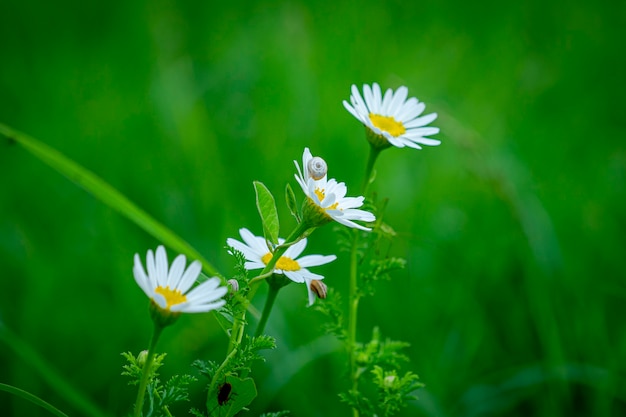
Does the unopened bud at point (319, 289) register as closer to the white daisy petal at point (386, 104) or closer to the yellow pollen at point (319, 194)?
the yellow pollen at point (319, 194)

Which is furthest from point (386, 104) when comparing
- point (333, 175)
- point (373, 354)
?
point (333, 175)

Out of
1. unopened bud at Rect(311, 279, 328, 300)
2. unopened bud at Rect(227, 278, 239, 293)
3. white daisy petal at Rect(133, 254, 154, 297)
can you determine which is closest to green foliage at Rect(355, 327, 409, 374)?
unopened bud at Rect(311, 279, 328, 300)

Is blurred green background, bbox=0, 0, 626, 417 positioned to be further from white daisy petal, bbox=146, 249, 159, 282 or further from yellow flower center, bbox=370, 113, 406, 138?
white daisy petal, bbox=146, 249, 159, 282

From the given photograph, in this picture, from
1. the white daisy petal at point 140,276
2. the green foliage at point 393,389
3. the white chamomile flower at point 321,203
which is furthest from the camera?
the green foliage at point 393,389

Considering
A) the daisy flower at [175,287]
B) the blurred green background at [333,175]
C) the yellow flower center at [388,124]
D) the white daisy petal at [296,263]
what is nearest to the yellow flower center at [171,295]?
the daisy flower at [175,287]

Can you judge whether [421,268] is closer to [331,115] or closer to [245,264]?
[331,115]

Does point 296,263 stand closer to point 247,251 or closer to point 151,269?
point 247,251
